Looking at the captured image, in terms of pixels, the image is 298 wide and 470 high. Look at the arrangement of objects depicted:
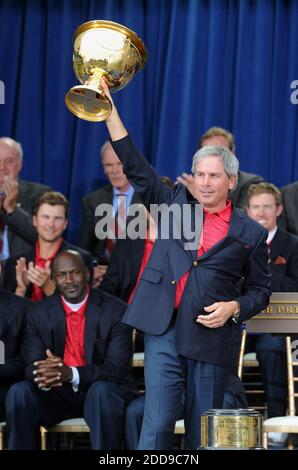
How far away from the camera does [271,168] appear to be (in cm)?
682

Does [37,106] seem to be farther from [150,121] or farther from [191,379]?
[191,379]

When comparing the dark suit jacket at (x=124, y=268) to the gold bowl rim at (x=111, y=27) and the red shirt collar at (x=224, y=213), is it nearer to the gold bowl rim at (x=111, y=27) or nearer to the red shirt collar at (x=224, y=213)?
the red shirt collar at (x=224, y=213)

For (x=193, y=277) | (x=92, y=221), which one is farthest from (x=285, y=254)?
(x=193, y=277)

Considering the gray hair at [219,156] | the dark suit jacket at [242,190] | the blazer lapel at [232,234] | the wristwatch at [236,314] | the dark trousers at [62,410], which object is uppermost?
the dark suit jacket at [242,190]

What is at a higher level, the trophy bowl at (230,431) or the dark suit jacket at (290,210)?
the dark suit jacket at (290,210)

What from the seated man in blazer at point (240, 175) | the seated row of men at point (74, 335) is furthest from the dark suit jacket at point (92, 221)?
the seated man in blazer at point (240, 175)

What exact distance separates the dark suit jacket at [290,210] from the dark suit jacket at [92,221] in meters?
1.04

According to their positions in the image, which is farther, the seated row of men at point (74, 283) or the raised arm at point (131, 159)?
the seated row of men at point (74, 283)

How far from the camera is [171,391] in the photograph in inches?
154

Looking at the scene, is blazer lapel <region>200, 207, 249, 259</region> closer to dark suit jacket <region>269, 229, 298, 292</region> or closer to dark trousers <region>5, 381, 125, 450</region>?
dark trousers <region>5, 381, 125, 450</region>

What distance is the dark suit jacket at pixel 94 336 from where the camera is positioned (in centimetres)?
534

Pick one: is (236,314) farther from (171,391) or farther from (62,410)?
(62,410)

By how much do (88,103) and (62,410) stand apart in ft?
6.22

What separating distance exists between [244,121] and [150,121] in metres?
0.63
